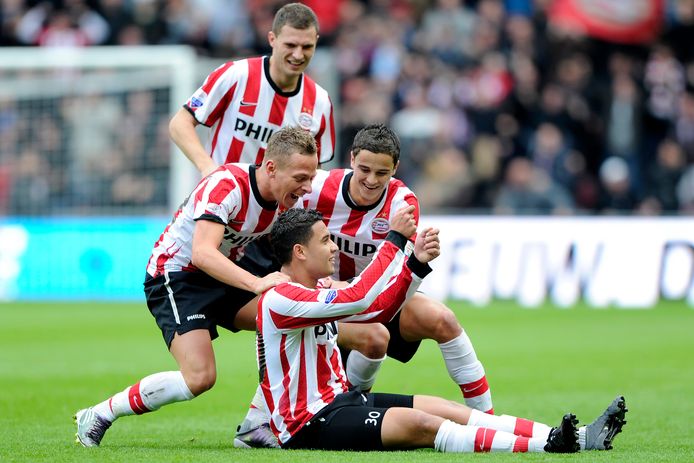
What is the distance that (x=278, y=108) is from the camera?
28.4 feet

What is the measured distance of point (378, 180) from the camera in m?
7.50

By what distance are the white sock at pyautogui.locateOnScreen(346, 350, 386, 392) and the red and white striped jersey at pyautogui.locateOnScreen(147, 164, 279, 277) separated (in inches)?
39.0

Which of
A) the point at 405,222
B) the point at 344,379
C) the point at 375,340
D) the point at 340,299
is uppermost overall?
the point at 405,222

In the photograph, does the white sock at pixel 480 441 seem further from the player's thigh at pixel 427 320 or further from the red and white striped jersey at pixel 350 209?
the red and white striped jersey at pixel 350 209

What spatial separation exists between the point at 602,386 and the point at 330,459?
472 centimetres

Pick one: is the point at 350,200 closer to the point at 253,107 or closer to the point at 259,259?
the point at 259,259

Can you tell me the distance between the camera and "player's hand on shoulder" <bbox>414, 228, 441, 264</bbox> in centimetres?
682

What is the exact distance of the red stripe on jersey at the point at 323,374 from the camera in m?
6.75

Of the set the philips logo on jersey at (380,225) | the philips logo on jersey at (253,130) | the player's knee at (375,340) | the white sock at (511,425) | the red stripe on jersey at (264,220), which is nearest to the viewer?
the white sock at (511,425)

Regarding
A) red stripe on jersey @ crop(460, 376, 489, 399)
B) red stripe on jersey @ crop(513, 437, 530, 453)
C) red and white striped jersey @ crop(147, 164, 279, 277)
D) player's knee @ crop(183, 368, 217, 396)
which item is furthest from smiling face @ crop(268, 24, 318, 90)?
red stripe on jersey @ crop(513, 437, 530, 453)

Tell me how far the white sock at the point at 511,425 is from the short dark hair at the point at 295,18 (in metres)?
2.93

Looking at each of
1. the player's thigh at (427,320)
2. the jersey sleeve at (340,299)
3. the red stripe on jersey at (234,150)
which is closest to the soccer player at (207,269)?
the jersey sleeve at (340,299)

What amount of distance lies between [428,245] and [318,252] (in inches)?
23.5

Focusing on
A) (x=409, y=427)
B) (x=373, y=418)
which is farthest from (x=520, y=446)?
(x=373, y=418)
